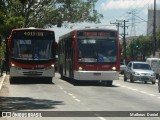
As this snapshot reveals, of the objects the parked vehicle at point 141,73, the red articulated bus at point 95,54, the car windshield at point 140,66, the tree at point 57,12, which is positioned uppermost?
the tree at point 57,12

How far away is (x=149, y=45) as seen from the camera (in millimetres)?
125375

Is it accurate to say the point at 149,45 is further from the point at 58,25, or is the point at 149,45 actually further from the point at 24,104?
the point at 24,104

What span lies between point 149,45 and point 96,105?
108 metres

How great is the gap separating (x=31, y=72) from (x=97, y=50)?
4.52 metres

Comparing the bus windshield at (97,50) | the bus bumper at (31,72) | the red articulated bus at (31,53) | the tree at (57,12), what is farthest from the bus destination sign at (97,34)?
the tree at (57,12)

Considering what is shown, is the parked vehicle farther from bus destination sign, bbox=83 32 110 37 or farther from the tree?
the tree

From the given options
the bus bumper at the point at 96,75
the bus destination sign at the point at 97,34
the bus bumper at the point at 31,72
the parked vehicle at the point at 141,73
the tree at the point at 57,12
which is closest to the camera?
the bus bumper at the point at 96,75

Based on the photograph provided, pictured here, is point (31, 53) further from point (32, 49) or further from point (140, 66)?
point (140, 66)

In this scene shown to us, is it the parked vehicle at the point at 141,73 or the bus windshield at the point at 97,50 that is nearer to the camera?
the bus windshield at the point at 97,50

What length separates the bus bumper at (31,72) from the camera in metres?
32.1

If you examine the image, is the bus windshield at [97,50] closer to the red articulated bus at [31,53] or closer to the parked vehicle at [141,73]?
the red articulated bus at [31,53]

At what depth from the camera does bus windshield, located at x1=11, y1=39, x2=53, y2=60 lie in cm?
3219

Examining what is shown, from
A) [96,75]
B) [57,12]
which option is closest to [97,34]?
[96,75]

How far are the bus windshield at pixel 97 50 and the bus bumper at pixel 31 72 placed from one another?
299cm
